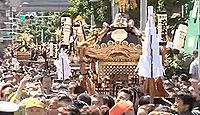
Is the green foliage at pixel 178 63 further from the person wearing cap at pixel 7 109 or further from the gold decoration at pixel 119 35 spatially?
the person wearing cap at pixel 7 109

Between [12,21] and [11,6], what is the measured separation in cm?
1409

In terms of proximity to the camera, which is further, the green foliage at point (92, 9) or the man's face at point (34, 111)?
the green foliage at point (92, 9)

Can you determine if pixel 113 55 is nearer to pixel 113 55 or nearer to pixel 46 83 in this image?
pixel 113 55

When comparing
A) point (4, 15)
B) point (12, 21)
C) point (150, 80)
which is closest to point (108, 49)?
point (150, 80)

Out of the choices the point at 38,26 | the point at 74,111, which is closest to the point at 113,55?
the point at 74,111

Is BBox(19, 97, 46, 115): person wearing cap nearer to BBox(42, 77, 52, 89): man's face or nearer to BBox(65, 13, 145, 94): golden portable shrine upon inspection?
BBox(42, 77, 52, 89): man's face

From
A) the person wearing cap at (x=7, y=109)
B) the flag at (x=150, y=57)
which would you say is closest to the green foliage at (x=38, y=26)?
the flag at (x=150, y=57)

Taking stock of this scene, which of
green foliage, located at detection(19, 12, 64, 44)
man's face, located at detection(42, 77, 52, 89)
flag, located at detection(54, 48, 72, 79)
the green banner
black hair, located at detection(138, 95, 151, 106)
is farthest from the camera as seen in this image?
green foliage, located at detection(19, 12, 64, 44)

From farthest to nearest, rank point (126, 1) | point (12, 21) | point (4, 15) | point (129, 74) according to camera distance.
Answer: point (4, 15)
point (12, 21)
point (126, 1)
point (129, 74)

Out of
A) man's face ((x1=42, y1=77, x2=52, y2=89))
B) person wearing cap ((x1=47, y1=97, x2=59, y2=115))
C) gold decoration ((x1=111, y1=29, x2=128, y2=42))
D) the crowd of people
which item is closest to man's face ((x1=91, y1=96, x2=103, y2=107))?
the crowd of people

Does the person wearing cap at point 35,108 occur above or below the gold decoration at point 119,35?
below

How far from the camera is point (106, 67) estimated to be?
52.4 feet

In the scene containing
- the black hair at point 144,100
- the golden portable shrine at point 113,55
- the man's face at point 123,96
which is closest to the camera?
the man's face at point 123,96

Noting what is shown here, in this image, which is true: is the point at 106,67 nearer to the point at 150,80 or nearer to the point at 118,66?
the point at 118,66
